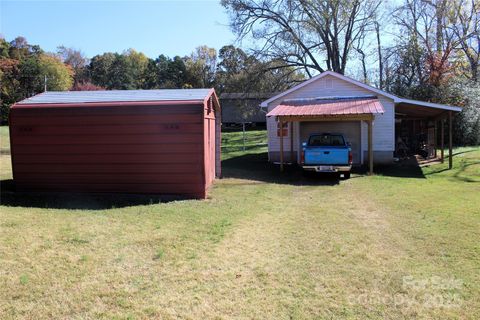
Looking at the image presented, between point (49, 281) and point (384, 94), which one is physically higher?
point (384, 94)

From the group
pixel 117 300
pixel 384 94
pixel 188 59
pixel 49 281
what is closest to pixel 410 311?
pixel 117 300

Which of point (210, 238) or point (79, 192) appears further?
point (79, 192)

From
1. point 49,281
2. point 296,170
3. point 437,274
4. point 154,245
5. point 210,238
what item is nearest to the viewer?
point 49,281

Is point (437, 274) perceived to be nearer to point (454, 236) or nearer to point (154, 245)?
point (454, 236)

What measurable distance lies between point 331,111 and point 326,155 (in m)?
2.73

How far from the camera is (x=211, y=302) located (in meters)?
4.52

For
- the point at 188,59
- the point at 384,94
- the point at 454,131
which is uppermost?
the point at 188,59

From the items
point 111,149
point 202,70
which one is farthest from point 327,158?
point 202,70

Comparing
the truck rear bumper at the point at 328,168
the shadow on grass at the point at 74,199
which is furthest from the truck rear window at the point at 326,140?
the shadow on grass at the point at 74,199

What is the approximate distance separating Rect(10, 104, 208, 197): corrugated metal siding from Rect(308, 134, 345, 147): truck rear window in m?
6.62

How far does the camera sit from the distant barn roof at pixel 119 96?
1107 centimetres

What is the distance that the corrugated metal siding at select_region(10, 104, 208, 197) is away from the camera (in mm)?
10500

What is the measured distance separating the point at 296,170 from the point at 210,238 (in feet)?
36.8

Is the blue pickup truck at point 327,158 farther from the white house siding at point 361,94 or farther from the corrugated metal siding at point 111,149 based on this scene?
the white house siding at point 361,94
